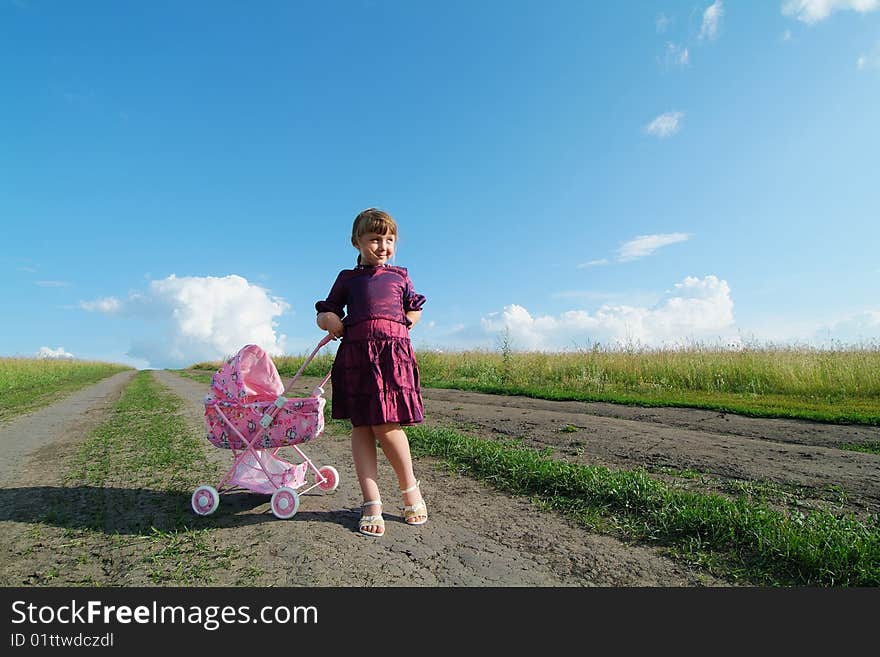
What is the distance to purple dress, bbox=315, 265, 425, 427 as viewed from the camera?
3088 mm

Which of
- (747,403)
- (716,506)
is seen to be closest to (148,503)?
(716,506)

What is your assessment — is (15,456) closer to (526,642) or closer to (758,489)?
(526,642)

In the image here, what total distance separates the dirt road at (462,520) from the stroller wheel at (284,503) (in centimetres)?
6

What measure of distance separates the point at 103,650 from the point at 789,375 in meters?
13.8

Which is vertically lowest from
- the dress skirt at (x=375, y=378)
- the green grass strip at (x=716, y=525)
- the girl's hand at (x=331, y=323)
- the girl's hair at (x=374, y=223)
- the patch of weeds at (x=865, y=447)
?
the patch of weeds at (x=865, y=447)

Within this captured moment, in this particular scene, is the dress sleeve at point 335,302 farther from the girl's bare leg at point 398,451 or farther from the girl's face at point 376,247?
the girl's bare leg at point 398,451

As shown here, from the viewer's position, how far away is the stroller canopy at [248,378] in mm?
3506

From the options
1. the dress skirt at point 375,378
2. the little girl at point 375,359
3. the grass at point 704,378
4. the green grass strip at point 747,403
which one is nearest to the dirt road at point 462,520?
the little girl at point 375,359

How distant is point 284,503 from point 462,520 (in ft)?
3.82

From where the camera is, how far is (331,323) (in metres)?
3.27

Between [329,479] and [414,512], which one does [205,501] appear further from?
[414,512]

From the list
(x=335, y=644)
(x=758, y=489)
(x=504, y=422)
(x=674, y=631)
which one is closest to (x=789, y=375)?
(x=504, y=422)

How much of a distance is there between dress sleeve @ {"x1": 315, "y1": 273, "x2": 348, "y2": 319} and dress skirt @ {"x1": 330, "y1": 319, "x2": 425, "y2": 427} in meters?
0.22

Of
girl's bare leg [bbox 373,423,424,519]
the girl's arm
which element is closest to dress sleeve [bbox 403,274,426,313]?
the girl's arm
